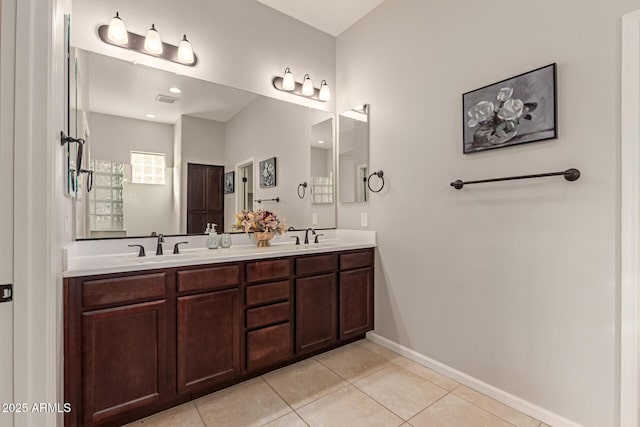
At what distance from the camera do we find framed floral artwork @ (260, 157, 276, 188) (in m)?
2.65

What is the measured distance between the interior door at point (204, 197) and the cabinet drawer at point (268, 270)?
61 centimetres

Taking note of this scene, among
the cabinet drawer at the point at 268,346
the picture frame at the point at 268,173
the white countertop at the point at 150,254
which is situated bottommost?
the cabinet drawer at the point at 268,346

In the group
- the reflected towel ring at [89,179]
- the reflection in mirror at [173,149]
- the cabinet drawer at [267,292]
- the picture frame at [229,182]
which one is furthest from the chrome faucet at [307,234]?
the reflected towel ring at [89,179]

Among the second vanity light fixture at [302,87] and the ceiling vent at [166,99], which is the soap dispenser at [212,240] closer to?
the ceiling vent at [166,99]

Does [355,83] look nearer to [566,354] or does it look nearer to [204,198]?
[204,198]

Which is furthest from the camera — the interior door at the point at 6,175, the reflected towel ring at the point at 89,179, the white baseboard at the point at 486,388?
the reflected towel ring at the point at 89,179

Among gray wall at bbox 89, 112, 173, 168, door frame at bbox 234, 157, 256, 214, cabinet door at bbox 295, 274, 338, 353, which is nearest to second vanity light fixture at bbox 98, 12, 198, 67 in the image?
gray wall at bbox 89, 112, 173, 168

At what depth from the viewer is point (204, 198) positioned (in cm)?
238

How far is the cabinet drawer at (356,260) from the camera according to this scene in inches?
99.9

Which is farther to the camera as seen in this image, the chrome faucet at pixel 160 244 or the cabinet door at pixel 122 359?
the chrome faucet at pixel 160 244

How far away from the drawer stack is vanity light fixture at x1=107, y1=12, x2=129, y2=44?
172 centimetres

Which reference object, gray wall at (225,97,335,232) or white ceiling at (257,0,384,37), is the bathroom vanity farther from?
white ceiling at (257,0,384,37)

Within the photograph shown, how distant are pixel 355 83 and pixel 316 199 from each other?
121 centimetres

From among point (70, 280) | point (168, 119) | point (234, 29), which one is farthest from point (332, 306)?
point (234, 29)
